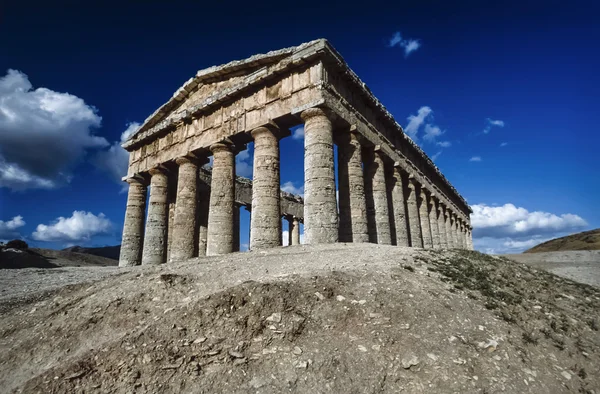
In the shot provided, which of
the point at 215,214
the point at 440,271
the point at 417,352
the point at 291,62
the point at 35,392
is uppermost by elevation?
the point at 291,62

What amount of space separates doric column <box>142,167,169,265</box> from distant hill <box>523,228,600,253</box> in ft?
127

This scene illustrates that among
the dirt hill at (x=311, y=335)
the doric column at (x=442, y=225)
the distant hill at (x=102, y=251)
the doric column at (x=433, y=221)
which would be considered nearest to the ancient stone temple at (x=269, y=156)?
the doric column at (x=433, y=221)

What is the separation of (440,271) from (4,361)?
7682 millimetres

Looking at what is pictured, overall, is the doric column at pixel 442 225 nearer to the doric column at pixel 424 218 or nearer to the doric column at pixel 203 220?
the doric column at pixel 424 218

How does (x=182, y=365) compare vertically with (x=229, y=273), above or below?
below

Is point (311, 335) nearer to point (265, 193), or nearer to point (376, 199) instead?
point (265, 193)

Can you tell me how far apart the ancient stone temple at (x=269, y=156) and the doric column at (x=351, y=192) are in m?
0.04

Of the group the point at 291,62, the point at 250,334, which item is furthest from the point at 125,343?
the point at 291,62

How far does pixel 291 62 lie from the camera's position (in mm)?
12922

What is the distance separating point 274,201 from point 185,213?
18.8 feet

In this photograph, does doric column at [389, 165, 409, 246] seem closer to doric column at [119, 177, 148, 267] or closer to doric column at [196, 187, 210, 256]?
doric column at [196, 187, 210, 256]

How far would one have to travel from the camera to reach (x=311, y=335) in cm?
424

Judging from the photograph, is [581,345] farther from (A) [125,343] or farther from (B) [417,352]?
(A) [125,343]

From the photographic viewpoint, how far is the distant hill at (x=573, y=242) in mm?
33244
